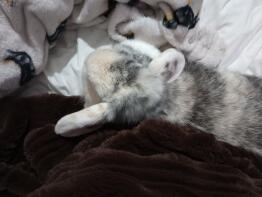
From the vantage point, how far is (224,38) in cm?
113

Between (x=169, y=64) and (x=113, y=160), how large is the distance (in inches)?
10.8

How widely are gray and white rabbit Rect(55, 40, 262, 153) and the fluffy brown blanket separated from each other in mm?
45

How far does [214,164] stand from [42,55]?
53cm

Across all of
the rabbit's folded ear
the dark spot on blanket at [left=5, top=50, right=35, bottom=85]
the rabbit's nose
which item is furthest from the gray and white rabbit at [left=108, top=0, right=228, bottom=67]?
the dark spot on blanket at [left=5, top=50, right=35, bottom=85]

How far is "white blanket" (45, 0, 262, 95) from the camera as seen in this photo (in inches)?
42.8

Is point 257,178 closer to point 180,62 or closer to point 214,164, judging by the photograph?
point 214,164

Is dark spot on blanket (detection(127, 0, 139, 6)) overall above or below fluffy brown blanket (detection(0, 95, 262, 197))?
above

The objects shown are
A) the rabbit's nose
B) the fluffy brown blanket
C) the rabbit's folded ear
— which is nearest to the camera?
the fluffy brown blanket

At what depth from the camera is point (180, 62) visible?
94 centimetres

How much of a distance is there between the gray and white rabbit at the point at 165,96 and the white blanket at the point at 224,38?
5.4 inches

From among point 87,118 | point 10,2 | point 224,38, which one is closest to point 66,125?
point 87,118

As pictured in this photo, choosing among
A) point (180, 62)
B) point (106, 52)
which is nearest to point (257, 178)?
point (180, 62)

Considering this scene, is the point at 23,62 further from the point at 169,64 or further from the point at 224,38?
the point at 224,38

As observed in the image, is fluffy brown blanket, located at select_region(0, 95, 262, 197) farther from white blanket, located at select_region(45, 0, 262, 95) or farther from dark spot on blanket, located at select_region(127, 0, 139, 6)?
dark spot on blanket, located at select_region(127, 0, 139, 6)
